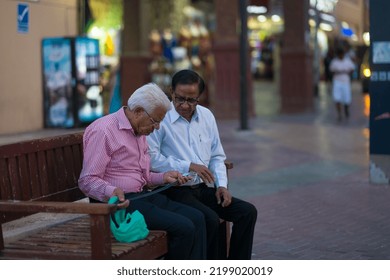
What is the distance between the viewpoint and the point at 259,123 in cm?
1936

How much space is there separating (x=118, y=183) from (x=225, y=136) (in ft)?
36.5

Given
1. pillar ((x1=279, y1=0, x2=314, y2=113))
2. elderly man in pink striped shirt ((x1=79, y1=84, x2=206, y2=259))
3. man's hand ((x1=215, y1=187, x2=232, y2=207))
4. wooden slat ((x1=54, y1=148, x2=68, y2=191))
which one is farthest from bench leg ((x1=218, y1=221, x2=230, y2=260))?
pillar ((x1=279, y1=0, x2=314, y2=113))

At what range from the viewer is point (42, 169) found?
5559mm

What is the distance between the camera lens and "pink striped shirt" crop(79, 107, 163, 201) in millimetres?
5055

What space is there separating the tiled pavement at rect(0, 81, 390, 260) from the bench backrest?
1641 millimetres

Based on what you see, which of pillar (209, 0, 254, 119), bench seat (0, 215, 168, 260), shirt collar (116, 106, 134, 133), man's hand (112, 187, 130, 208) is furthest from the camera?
pillar (209, 0, 254, 119)

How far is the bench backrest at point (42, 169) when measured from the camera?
17.0ft

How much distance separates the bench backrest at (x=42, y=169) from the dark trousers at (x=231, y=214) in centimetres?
63

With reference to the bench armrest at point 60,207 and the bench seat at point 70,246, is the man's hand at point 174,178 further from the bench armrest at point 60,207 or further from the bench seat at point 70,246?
the bench armrest at point 60,207

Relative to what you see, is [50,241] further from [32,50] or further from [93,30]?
[93,30]

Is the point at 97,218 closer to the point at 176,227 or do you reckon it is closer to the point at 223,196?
the point at 176,227

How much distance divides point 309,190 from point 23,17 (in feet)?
25.3

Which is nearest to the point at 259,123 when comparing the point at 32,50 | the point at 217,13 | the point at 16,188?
the point at 217,13

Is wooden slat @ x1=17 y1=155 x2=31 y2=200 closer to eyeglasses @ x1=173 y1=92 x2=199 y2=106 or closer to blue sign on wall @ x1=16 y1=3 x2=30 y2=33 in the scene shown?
eyeglasses @ x1=173 y1=92 x2=199 y2=106
